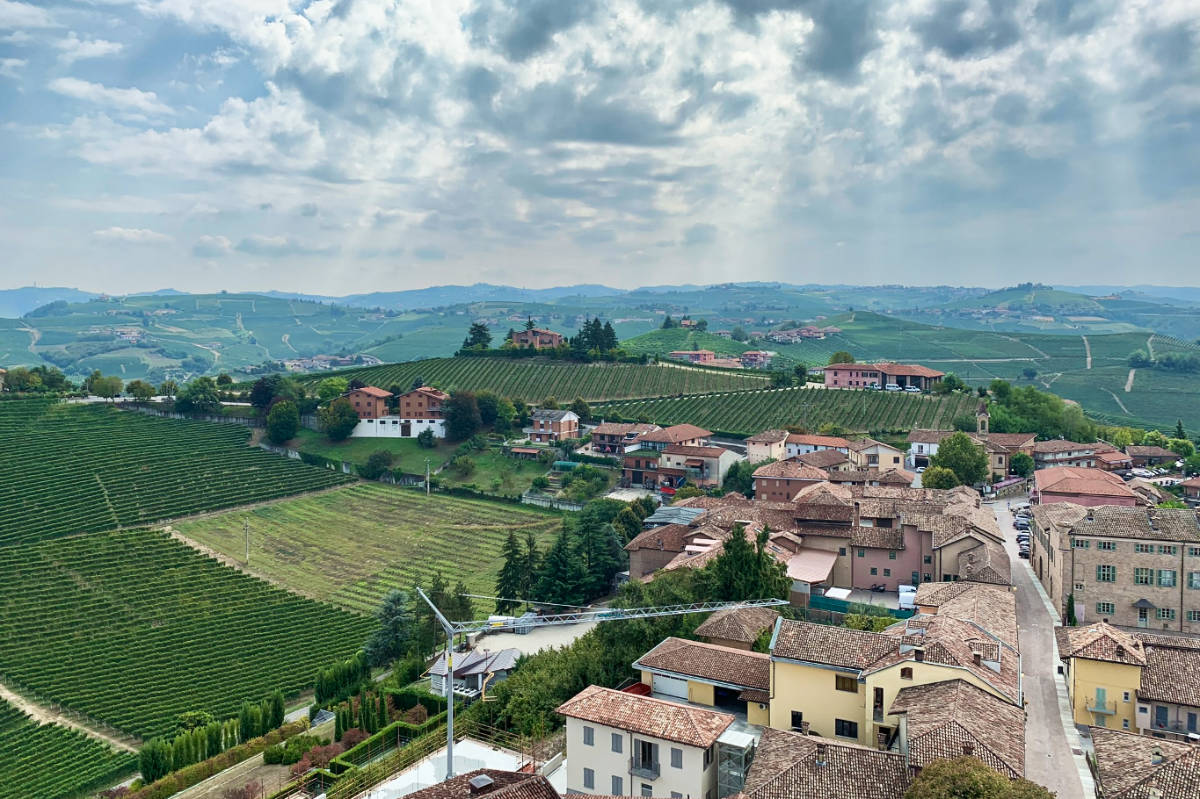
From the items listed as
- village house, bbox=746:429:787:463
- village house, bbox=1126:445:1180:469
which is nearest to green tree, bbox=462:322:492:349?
village house, bbox=746:429:787:463

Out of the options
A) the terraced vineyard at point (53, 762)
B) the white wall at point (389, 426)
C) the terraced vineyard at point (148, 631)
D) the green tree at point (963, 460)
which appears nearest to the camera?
the terraced vineyard at point (53, 762)

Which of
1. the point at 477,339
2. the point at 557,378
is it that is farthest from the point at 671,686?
the point at 477,339

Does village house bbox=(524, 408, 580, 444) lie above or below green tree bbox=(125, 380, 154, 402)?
below

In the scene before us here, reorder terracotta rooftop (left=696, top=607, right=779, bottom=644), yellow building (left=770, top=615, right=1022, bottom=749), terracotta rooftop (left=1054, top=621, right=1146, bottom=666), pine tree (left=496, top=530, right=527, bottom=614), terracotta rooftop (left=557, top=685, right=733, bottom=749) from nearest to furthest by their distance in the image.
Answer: terracotta rooftop (left=557, top=685, right=733, bottom=749)
yellow building (left=770, top=615, right=1022, bottom=749)
terracotta rooftop (left=1054, top=621, right=1146, bottom=666)
terracotta rooftop (left=696, top=607, right=779, bottom=644)
pine tree (left=496, top=530, right=527, bottom=614)

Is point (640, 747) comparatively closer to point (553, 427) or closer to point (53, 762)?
point (53, 762)

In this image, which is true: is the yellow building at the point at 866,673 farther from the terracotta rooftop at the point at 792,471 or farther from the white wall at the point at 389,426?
the white wall at the point at 389,426

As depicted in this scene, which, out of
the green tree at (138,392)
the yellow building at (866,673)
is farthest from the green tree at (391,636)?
the green tree at (138,392)

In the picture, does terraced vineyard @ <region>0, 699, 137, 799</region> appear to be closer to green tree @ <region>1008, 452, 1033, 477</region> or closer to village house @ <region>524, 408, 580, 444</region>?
village house @ <region>524, 408, 580, 444</region>
